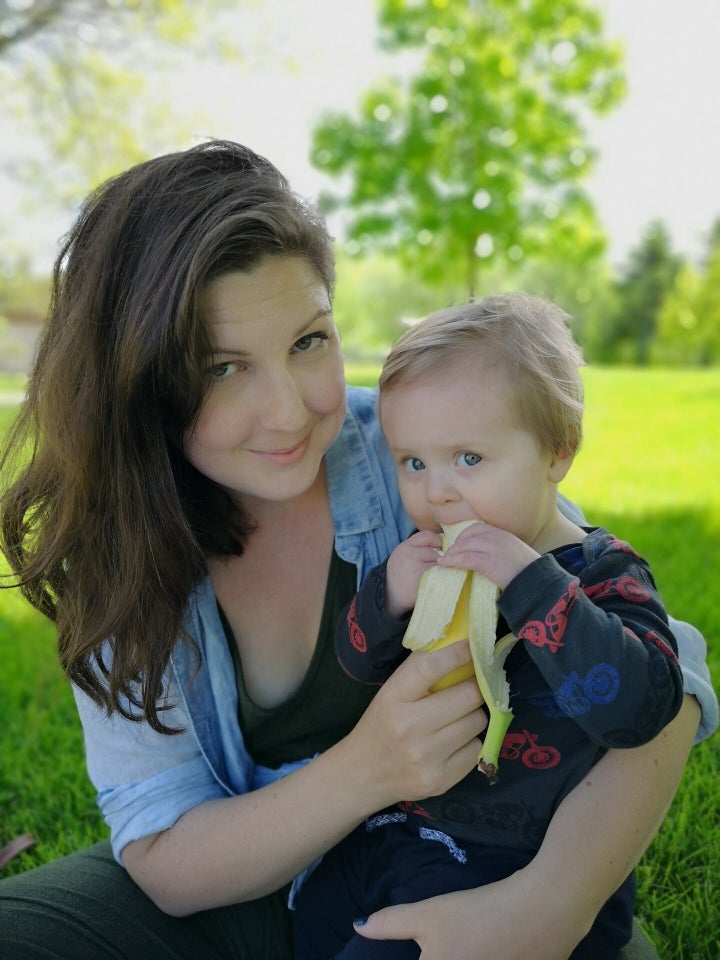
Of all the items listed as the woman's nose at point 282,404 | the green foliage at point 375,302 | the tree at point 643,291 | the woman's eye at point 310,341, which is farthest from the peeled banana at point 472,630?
the green foliage at point 375,302

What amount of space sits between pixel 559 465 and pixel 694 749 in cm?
142

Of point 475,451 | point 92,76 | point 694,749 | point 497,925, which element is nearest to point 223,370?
point 475,451

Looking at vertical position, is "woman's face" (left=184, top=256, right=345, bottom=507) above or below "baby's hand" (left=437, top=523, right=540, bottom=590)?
above

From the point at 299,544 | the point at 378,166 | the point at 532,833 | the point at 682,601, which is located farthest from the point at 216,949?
the point at 378,166

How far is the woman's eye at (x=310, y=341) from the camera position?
1746mm

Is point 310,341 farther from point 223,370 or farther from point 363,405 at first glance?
point 363,405

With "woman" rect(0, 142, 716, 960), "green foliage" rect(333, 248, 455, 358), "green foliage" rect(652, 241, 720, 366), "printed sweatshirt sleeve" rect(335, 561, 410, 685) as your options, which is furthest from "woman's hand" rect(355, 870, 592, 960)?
"green foliage" rect(333, 248, 455, 358)

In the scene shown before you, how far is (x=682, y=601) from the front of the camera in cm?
367

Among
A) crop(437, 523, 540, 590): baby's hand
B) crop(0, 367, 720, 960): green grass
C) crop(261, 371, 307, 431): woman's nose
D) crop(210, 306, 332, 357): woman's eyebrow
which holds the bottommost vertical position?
crop(0, 367, 720, 960): green grass

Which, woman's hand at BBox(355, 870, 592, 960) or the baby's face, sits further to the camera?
the baby's face

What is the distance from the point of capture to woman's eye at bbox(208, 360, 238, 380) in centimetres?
165

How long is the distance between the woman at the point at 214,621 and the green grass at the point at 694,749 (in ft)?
1.97

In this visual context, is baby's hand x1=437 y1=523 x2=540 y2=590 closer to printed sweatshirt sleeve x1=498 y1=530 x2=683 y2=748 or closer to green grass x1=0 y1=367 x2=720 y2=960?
printed sweatshirt sleeve x1=498 y1=530 x2=683 y2=748

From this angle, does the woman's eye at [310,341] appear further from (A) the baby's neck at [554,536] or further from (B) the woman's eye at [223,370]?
(A) the baby's neck at [554,536]
